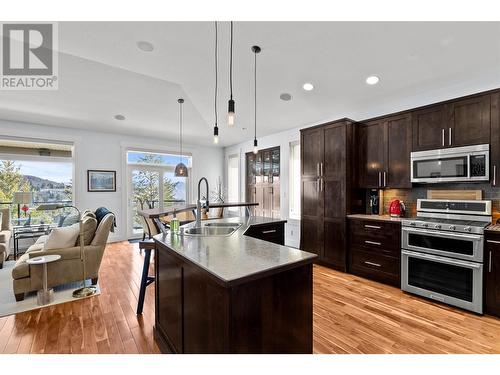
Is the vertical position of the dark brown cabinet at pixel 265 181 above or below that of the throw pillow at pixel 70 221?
above

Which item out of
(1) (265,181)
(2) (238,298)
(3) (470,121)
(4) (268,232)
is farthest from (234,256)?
(1) (265,181)

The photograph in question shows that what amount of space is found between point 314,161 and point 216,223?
2.23 m

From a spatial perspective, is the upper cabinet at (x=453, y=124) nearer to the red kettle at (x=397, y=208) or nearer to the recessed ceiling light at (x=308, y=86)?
the red kettle at (x=397, y=208)

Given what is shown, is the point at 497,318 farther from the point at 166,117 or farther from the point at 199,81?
the point at 166,117

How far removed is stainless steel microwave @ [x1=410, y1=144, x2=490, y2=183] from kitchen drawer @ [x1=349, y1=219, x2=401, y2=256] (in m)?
0.75

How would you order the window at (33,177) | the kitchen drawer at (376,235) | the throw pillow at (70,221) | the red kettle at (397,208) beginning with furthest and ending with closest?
the window at (33,177)
the throw pillow at (70,221)
the red kettle at (397,208)
the kitchen drawer at (376,235)

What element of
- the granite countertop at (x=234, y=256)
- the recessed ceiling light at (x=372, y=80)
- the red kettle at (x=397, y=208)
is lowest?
the granite countertop at (x=234, y=256)

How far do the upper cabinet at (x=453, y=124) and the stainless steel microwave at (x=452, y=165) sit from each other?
9 centimetres

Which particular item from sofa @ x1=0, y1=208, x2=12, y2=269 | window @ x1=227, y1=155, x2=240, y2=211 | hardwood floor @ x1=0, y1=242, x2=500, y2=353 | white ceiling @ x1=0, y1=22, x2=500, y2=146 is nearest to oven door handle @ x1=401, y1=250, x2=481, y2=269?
hardwood floor @ x1=0, y1=242, x2=500, y2=353

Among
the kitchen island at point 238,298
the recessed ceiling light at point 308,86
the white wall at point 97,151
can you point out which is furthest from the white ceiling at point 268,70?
the kitchen island at point 238,298

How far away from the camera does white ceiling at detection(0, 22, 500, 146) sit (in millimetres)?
2654

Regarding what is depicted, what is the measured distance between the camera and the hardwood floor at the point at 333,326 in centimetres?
201

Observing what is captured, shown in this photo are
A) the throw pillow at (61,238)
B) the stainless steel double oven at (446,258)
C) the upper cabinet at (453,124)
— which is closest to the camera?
the stainless steel double oven at (446,258)
